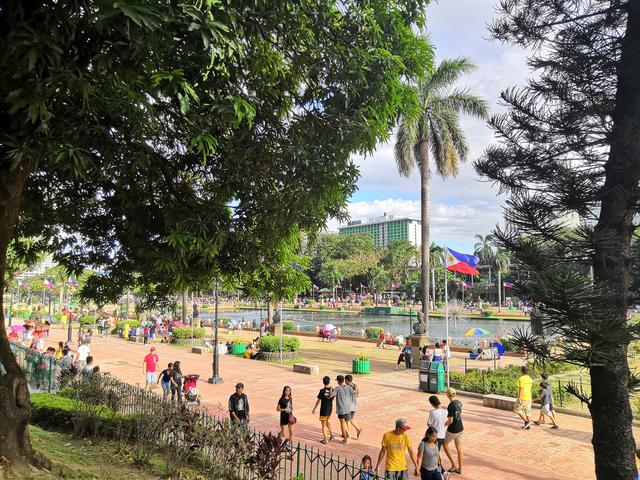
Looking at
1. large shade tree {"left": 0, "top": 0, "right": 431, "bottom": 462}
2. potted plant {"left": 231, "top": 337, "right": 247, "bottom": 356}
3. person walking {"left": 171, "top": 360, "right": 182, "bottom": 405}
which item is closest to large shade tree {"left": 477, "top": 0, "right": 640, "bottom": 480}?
large shade tree {"left": 0, "top": 0, "right": 431, "bottom": 462}

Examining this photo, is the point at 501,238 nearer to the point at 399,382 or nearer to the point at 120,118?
the point at 120,118

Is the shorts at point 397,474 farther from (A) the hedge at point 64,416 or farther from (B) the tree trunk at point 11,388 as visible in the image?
(B) the tree trunk at point 11,388

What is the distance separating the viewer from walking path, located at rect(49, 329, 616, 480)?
30.7ft

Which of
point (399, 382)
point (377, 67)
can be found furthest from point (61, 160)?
point (399, 382)

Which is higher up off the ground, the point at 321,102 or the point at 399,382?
the point at 321,102

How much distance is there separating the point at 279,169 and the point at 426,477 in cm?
492

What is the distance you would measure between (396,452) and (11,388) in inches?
208

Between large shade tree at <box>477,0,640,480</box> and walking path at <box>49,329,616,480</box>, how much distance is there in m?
4.92

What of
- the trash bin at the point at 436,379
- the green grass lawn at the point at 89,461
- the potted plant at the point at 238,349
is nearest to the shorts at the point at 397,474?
the green grass lawn at the point at 89,461

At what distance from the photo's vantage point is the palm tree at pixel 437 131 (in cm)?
2289

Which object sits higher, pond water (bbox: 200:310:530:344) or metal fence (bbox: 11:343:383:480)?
metal fence (bbox: 11:343:383:480)

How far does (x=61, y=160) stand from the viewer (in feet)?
14.4

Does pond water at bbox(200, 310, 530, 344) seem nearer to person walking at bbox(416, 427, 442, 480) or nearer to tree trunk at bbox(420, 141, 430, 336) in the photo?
tree trunk at bbox(420, 141, 430, 336)

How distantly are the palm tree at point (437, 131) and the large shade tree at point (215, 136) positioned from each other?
16449 millimetres
